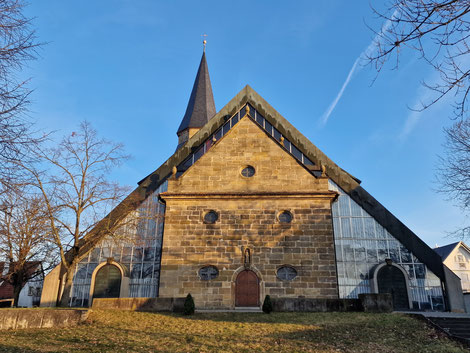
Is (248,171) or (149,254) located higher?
(248,171)

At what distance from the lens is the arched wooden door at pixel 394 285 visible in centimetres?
1909

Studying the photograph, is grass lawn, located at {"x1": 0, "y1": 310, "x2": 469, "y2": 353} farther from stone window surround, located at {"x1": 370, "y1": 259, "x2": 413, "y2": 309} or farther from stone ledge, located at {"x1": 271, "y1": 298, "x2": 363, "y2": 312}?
stone window surround, located at {"x1": 370, "y1": 259, "x2": 413, "y2": 309}

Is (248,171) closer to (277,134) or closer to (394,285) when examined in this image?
(277,134)

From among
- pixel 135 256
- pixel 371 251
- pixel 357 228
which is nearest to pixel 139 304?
pixel 135 256

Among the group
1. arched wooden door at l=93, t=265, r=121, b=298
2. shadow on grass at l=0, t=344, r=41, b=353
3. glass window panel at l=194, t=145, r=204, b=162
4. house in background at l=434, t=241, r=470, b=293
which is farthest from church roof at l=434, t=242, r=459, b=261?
shadow on grass at l=0, t=344, r=41, b=353

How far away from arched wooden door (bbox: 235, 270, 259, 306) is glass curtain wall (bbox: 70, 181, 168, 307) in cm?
441

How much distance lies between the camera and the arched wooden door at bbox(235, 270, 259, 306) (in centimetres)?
1828

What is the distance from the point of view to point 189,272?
1884 centimetres

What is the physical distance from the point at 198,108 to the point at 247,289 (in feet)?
102

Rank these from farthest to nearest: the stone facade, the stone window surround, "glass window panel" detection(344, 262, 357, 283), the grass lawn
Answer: "glass window panel" detection(344, 262, 357, 283), the stone window surround, the stone facade, the grass lawn

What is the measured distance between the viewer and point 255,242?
19266 mm

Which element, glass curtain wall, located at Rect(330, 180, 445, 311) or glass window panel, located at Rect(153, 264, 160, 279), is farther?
glass window panel, located at Rect(153, 264, 160, 279)

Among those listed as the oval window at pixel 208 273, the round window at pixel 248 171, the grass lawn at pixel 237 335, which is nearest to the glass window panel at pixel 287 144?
the round window at pixel 248 171

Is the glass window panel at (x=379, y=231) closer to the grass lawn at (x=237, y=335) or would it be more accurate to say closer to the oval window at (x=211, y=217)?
the grass lawn at (x=237, y=335)
